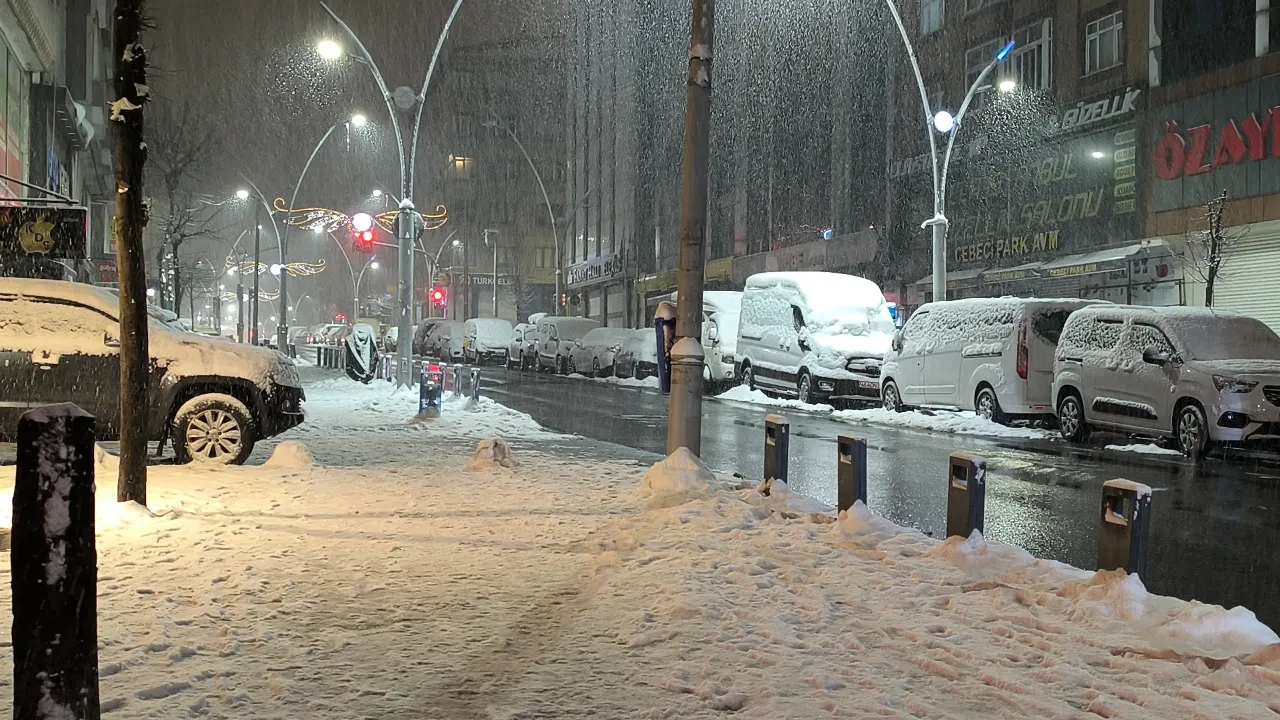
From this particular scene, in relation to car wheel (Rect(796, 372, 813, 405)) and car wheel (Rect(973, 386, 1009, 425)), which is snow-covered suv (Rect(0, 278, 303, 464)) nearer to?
car wheel (Rect(973, 386, 1009, 425))

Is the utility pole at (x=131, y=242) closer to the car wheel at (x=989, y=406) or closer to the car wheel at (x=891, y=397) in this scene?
the car wheel at (x=989, y=406)

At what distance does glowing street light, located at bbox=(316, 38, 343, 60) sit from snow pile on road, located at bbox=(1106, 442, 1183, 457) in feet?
48.0

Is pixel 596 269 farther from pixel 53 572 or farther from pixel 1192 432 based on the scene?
pixel 53 572

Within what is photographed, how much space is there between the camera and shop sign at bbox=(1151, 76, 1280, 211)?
941 inches

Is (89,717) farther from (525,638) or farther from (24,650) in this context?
(525,638)

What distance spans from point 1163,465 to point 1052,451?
164 cm

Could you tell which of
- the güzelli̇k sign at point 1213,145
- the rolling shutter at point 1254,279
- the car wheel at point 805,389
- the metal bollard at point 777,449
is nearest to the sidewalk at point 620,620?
the metal bollard at point 777,449

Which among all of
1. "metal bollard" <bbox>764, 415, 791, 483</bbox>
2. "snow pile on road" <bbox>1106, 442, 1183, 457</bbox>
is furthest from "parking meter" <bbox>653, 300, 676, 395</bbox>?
"snow pile on road" <bbox>1106, 442, 1183, 457</bbox>

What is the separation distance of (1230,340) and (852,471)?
807 cm

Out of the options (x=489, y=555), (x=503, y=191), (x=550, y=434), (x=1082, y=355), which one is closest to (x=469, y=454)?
(x=550, y=434)

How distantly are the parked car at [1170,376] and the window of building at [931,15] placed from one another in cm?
2558

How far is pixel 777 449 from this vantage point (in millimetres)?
8867

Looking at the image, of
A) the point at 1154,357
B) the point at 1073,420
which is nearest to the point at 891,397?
the point at 1073,420

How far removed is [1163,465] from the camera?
1186 cm
